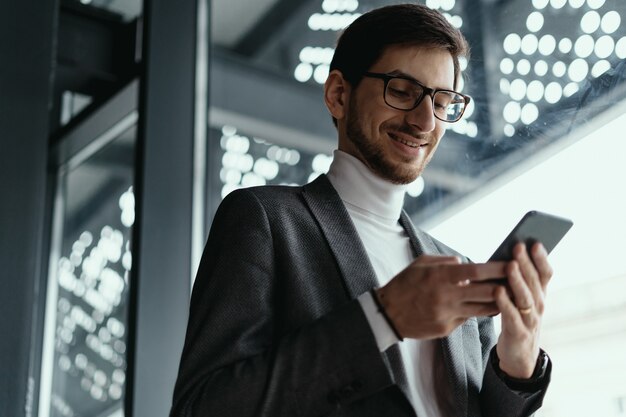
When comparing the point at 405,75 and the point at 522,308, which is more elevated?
the point at 405,75

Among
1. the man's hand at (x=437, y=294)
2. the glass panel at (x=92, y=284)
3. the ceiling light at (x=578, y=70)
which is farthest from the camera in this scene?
the glass panel at (x=92, y=284)

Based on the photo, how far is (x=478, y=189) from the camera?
81.8 inches

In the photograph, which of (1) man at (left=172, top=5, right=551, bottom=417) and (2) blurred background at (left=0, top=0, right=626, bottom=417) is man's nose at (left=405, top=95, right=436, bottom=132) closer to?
(1) man at (left=172, top=5, right=551, bottom=417)

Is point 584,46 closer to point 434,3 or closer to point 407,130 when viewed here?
point 434,3

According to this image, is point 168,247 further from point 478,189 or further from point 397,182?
point 397,182

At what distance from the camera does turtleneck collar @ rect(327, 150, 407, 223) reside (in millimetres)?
1404

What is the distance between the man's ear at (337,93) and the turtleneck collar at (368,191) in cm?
11

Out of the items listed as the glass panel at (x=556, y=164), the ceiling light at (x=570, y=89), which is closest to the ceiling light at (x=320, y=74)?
the glass panel at (x=556, y=164)

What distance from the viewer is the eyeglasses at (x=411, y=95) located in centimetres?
138

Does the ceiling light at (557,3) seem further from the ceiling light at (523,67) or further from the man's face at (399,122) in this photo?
the man's face at (399,122)

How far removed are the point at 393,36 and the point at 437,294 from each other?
54 centimetres

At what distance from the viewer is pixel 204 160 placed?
300cm

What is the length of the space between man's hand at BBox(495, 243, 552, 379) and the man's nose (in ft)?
1.03

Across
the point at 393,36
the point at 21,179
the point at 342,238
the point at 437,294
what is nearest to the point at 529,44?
the point at 393,36
